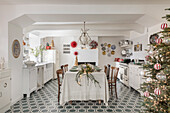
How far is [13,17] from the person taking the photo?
3469 mm

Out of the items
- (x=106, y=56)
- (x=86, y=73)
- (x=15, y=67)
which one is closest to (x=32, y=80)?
(x=15, y=67)

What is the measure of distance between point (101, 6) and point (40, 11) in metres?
1.68

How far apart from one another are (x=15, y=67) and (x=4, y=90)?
88 cm

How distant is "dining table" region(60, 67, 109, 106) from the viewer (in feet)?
11.5

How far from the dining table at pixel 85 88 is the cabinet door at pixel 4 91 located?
1.40 metres

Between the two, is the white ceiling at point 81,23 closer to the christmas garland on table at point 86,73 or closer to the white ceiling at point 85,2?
the white ceiling at point 85,2

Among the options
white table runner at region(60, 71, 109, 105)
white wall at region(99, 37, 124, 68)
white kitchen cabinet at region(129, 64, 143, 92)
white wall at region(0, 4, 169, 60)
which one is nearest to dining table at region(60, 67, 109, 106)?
white table runner at region(60, 71, 109, 105)

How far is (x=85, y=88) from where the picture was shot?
3.54 metres

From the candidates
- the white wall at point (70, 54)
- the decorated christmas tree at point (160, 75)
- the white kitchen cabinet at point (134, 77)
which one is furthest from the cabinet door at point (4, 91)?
the white wall at point (70, 54)

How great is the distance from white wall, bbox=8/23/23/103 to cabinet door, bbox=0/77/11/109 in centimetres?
40

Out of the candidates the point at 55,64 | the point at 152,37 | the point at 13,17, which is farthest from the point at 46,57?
the point at 152,37

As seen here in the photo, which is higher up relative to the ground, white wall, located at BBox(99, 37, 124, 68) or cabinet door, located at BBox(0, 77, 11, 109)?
white wall, located at BBox(99, 37, 124, 68)

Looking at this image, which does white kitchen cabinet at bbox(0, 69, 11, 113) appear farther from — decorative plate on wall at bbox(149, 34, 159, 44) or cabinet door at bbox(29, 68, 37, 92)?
decorative plate on wall at bbox(149, 34, 159, 44)

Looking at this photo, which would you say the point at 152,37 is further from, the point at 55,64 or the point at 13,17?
the point at 55,64
